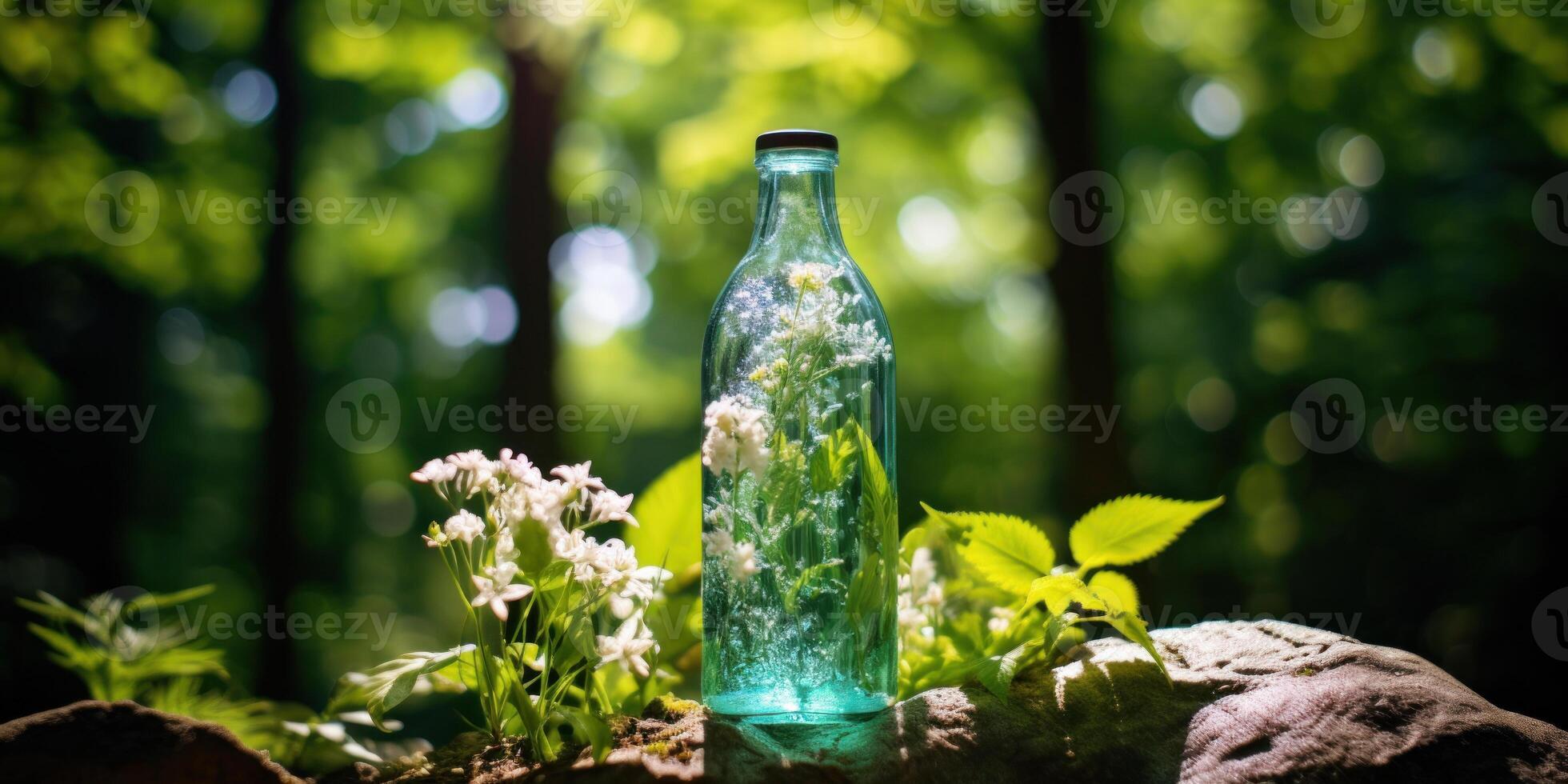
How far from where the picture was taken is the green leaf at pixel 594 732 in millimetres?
1477

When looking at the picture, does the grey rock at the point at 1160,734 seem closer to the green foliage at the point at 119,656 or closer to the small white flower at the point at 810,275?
the small white flower at the point at 810,275

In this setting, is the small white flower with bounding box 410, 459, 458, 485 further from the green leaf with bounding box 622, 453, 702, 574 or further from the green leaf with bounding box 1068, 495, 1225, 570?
the green leaf with bounding box 1068, 495, 1225, 570

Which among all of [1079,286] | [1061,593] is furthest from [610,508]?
[1079,286]

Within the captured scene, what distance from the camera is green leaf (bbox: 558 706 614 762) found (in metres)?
1.48

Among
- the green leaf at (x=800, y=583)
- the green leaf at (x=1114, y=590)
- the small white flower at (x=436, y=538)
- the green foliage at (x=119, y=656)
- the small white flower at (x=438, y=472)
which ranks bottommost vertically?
the green foliage at (x=119, y=656)

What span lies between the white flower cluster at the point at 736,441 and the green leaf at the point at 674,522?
21.4 inches

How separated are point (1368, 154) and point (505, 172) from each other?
222 inches

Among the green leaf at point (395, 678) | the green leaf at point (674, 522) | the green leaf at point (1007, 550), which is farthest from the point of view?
the green leaf at point (674, 522)

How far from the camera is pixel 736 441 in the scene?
1.59 metres

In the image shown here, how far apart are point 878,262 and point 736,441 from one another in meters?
6.15

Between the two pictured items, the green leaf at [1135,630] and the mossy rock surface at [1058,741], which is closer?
the mossy rock surface at [1058,741]

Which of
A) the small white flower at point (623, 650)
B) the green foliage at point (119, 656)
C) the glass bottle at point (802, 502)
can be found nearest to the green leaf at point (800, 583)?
the glass bottle at point (802, 502)

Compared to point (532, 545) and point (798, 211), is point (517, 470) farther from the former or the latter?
point (798, 211)

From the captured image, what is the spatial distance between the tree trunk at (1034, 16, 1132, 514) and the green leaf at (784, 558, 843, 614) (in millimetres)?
2571
